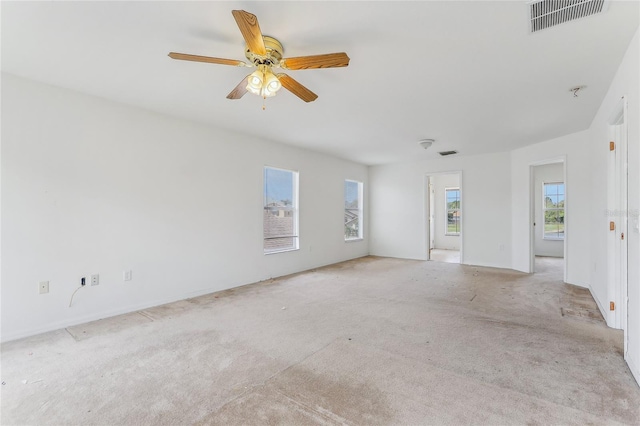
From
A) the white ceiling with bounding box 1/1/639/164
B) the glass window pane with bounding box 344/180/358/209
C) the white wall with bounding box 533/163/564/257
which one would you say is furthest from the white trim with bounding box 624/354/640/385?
the white wall with bounding box 533/163/564/257

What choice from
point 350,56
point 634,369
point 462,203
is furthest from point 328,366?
point 462,203

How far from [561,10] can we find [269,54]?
1949mm

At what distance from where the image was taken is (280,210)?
551 cm

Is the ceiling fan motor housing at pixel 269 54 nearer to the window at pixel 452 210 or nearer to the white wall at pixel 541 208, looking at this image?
the white wall at pixel 541 208

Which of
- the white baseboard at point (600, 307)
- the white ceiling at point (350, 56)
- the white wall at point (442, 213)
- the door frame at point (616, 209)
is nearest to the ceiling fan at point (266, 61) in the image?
the white ceiling at point (350, 56)

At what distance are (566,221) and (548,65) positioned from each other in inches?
135

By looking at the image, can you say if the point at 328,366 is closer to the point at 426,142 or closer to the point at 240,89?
the point at 240,89

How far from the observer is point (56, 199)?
305 centimetres

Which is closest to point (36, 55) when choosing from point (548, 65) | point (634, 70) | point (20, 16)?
point (20, 16)

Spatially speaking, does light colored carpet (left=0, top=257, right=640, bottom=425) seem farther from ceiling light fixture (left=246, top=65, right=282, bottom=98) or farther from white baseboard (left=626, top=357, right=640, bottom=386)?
ceiling light fixture (left=246, top=65, right=282, bottom=98)

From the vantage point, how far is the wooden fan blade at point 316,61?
78.5 inches

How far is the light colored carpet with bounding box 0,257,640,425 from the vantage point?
179 centimetres

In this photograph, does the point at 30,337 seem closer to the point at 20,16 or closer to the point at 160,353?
the point at 160,353

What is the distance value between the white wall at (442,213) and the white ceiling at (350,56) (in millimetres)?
5073
